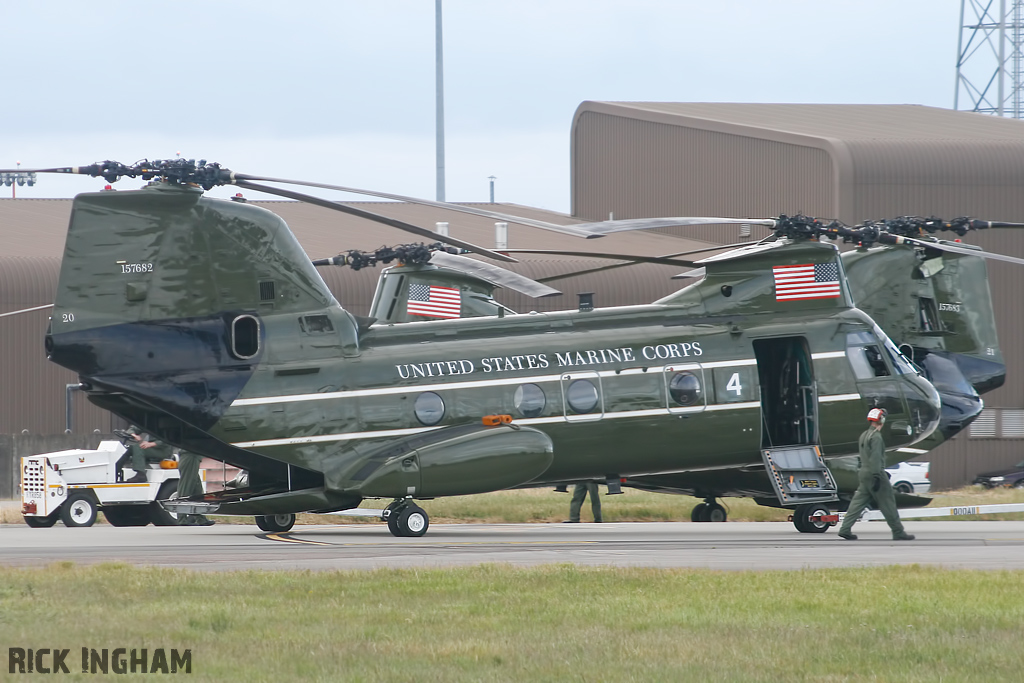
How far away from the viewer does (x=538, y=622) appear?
1016cm

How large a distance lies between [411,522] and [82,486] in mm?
7671

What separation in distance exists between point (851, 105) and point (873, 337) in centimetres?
3553

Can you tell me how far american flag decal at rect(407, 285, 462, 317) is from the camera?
23281 mm

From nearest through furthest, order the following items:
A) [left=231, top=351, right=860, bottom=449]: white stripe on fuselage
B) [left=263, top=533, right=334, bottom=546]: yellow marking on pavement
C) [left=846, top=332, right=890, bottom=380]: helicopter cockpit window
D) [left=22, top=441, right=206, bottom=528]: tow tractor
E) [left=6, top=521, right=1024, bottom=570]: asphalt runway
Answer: [left=6, top=521, right=1024, bottom=570]: asphalt runway → [left=263, top=533, right=334, bottom=546]: yellow marking on pavement → [left=231, top=351, right=860, bottom=449]: white stripe on fuselage → [left=846, top=332, right=890, bottom=380]: helicopter cockpit window → [left=22, top=441, right=206, bottom=528]: tow tractor

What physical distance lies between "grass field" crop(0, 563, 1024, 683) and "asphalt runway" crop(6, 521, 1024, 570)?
1561 mm

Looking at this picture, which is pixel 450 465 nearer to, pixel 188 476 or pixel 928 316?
pixel 188 476

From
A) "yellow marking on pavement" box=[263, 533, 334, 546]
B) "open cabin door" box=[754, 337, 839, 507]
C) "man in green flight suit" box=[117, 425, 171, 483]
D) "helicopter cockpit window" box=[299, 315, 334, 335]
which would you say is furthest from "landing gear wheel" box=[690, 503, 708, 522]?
"man in green flight suit" box=[117, 425, 171, 483]

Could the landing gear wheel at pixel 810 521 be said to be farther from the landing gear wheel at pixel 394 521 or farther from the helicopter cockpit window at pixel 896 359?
the landing gear wheel at pixel 394 521

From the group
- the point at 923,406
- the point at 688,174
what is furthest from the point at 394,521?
the point at 688,174

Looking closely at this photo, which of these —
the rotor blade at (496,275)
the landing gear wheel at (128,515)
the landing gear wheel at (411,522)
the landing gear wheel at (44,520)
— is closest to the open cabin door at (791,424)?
the rotor blade at (496,275)

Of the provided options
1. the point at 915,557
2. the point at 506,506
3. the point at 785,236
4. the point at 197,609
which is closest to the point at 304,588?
the point at 197,609

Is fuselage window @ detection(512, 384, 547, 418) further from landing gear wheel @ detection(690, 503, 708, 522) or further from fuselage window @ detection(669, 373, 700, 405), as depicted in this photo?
landing gear wheel @ detection(690, 503, 708, 522)

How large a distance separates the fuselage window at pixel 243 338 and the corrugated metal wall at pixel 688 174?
1078 inches

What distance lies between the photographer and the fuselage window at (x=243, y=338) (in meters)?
19.0
